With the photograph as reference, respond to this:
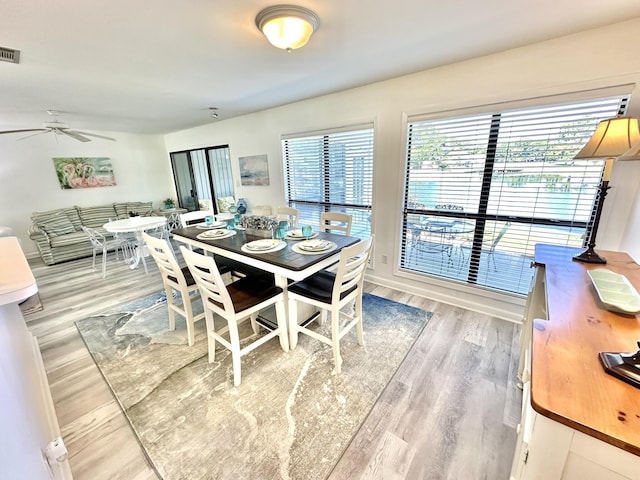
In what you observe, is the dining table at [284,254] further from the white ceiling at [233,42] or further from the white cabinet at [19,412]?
the white ceiling at [233,42]

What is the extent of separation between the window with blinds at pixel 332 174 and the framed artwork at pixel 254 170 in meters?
0.44

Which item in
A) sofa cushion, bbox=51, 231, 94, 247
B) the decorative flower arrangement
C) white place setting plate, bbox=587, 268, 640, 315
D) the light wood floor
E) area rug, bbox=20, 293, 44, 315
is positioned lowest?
the light wood floor

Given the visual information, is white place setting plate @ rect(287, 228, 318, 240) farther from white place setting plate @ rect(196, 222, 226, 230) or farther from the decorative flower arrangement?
white place setting plate @ rect(196, 222, 226, 230)

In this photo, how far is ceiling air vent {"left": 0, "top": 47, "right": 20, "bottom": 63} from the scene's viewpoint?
5.79ft

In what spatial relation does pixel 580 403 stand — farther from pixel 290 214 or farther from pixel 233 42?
pixel 290 214

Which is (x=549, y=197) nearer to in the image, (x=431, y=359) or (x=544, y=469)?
(x=431, y=359)

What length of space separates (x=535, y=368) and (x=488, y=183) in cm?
209

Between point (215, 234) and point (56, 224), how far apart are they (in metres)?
4.30

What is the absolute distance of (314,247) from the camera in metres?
2.05

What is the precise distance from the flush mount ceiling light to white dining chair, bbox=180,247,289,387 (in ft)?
4.69

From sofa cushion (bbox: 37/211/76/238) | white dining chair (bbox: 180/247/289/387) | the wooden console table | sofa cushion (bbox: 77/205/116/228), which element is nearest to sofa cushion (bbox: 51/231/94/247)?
sofa cushion (bbox: 37/211/76/238)

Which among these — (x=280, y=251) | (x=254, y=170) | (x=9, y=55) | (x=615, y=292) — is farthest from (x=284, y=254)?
(x=254, y=170)

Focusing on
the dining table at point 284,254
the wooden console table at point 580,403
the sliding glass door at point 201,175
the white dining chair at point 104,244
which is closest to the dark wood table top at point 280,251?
the dining table at point 284,254

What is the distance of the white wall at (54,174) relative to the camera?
454 cm
